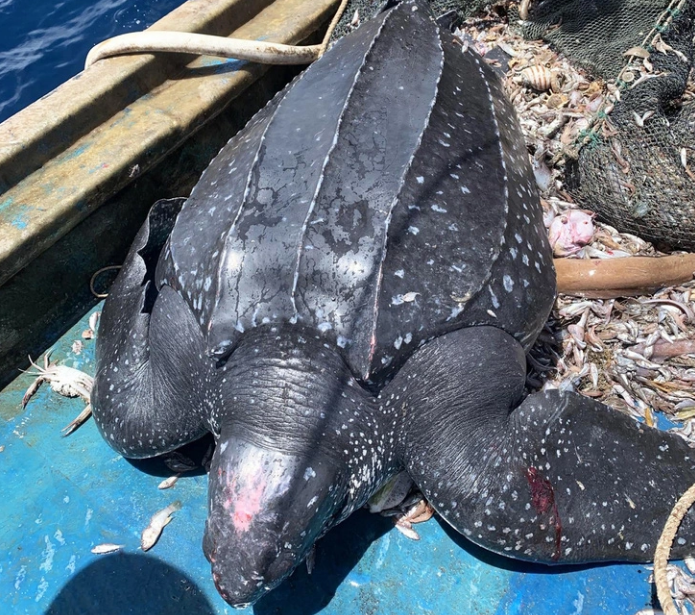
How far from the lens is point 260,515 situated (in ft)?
5.47

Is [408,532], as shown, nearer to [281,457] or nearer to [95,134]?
[281,457]

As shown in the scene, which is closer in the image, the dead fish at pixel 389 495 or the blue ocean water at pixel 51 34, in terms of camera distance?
the dead fish at pixel 389 495

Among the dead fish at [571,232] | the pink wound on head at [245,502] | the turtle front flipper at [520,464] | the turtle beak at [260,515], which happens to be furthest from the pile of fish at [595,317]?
the pink wound on head at [245,502]

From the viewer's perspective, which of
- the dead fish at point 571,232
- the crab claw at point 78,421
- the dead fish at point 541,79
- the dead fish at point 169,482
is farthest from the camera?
the dead fish at point 541,79

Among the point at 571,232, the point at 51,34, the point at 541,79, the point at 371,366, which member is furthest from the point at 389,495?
the point at 51,34

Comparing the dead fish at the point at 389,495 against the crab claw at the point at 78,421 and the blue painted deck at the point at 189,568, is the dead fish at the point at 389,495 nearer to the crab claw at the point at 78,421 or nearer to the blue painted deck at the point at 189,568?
the blue painted deck at the point at 189,568

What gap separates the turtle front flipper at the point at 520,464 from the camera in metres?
1.84

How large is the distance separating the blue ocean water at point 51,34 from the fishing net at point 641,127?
412 cm

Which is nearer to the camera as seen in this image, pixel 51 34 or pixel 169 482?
pixel 169 482

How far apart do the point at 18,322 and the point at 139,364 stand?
2.74ft

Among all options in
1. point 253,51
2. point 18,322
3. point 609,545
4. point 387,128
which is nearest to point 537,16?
point 253,51

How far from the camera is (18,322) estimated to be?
268 centimetres

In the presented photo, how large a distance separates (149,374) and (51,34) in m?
4.64

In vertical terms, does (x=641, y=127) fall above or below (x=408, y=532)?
above
